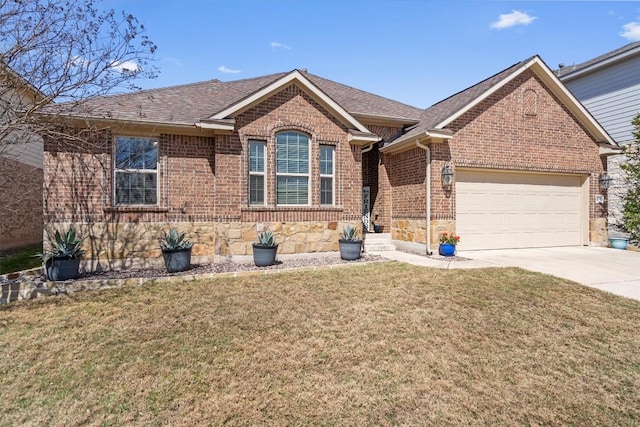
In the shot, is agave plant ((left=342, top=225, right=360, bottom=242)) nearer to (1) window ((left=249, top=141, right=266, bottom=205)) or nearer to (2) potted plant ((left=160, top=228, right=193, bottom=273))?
(1) window ((left=249, top=141, right=266, bottom=205))

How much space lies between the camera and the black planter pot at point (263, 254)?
342 inches

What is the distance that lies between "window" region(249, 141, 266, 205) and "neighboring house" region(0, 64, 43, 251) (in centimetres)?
472

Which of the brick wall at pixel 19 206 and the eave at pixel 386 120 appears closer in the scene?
the brick wall at pixel 19 206

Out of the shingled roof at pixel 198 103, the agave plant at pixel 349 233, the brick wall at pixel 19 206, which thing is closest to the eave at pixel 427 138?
the shingled roof at pixel 198 103

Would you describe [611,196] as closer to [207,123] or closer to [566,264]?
[566,264]

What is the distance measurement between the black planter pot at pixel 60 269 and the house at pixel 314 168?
1.19 metres

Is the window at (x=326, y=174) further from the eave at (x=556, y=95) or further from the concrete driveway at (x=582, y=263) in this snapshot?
the concrete driveway at (x=582, y=263)

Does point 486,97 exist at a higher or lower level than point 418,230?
higher

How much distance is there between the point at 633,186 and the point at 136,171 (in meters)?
17.6

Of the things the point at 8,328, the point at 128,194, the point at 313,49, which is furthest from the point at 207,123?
the point at 8,328

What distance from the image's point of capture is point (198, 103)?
34.7 ft

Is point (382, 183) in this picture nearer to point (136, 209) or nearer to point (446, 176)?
point (446, 176)

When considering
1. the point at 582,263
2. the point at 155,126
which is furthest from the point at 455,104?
the point at 155,126

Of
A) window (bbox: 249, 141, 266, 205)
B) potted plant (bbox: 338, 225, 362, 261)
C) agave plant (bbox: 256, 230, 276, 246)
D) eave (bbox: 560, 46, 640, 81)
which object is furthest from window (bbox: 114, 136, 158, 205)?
eave (bbox: 560, 46, 640, 81)
